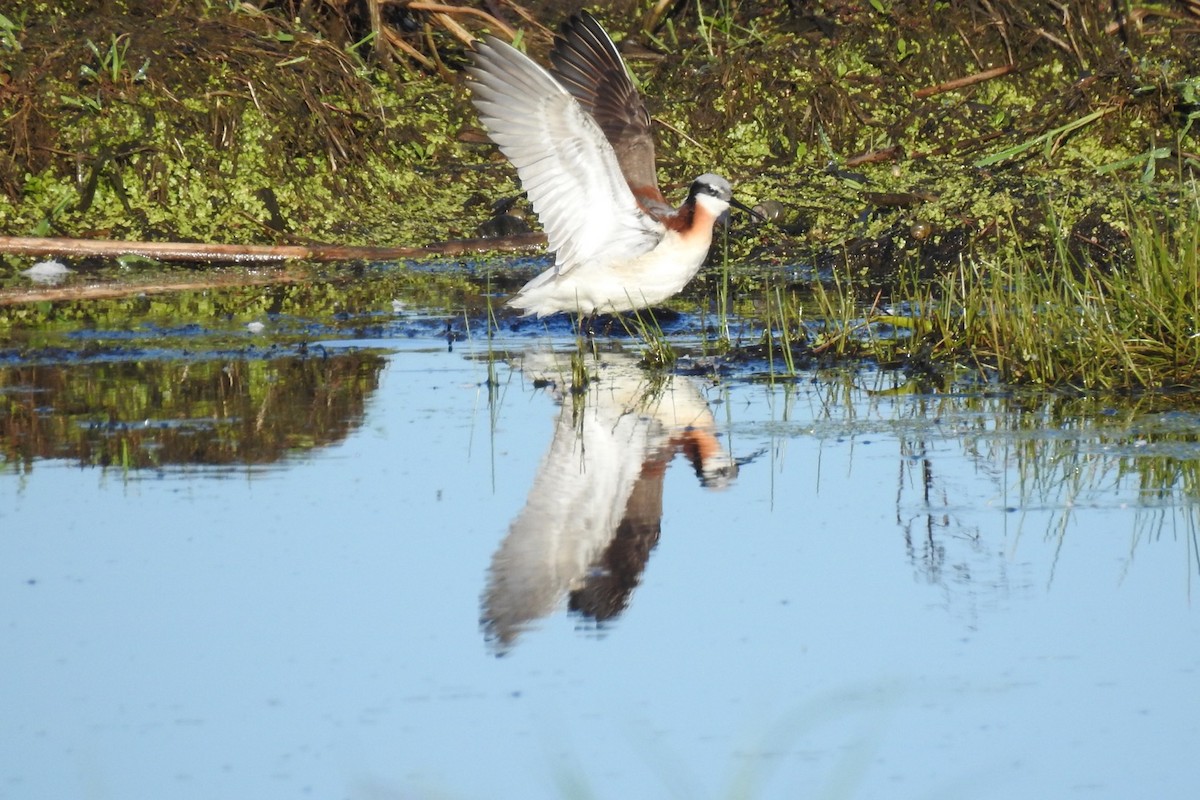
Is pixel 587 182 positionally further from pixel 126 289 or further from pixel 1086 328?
pixel 126 289

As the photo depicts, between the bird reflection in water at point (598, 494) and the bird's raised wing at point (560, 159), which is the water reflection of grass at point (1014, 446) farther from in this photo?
the bird's raised wing at point (560, 159)

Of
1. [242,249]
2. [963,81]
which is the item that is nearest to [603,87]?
[242,249]

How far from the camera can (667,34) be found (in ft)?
40.4

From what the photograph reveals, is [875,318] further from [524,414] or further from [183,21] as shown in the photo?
[183,21]

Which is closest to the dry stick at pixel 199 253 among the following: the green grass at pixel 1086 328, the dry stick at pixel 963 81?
the dry stick at pixel 963 81

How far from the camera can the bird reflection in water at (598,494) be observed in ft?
13.8

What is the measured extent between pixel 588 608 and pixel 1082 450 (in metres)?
2.06

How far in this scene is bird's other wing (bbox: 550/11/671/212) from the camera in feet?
28.7

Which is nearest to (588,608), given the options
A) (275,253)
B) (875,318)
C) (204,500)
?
(204,500)

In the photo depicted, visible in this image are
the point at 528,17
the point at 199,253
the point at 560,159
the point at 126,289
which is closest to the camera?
the point at 560,159

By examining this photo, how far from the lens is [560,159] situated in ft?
26.5

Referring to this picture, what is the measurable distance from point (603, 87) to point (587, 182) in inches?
34.2

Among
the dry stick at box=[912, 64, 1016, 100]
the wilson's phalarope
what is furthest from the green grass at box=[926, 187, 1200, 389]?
the dry stick at box=[912, 64, 1016, 100]

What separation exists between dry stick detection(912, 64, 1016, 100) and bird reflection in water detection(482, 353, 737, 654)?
4.98m
